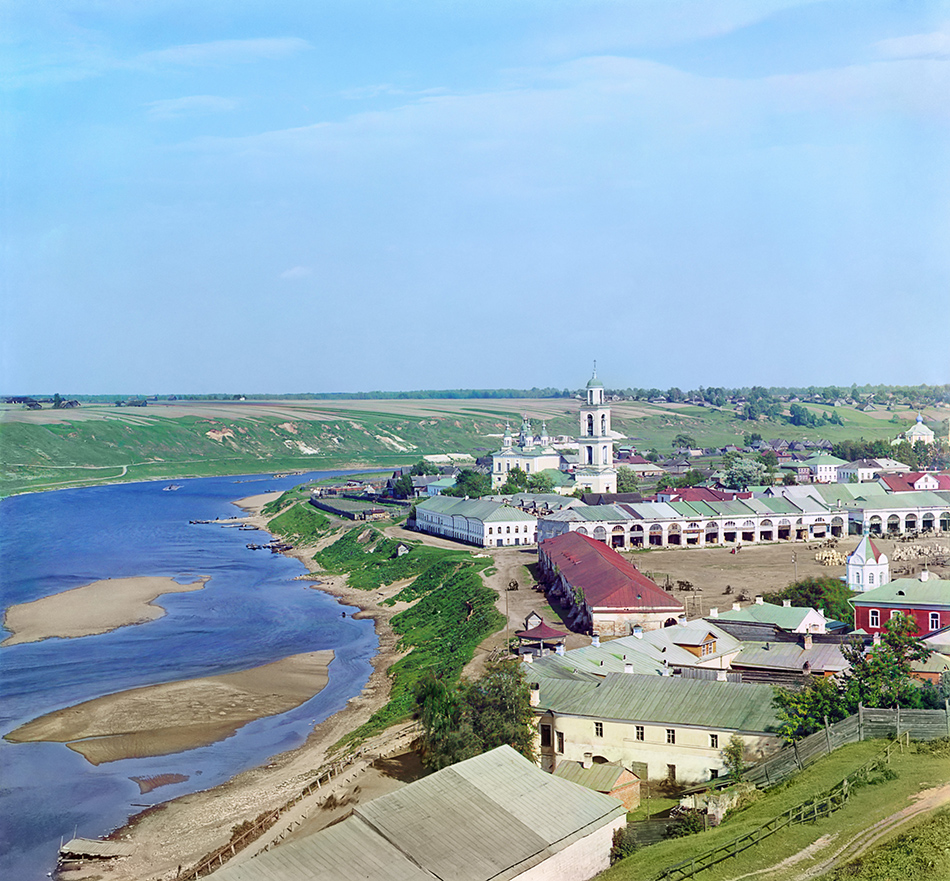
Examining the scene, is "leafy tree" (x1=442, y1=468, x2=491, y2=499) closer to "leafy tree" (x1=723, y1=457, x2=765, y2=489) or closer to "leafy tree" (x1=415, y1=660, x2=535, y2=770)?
"leafy tree" (x1=723, y1=457, x2=765, y2=489)

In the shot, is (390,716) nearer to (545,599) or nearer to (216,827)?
(216,827)

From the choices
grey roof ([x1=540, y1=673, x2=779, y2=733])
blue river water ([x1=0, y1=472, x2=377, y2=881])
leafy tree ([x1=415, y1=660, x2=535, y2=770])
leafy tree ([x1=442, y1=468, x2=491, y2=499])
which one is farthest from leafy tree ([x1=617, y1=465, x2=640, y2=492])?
leafy tree ([x1=415, y1=660, x2=535, y2=770])

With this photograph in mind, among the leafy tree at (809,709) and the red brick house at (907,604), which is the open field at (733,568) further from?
the leafy tree at (809,709)

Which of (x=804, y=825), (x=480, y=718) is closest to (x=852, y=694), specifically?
(x=804, y=825)

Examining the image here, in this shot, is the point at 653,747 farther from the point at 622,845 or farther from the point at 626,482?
the point at 626,482

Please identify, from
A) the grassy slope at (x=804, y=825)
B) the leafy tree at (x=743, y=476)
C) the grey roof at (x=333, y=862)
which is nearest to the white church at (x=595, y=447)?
the leafy tree at (x=743, y=476)

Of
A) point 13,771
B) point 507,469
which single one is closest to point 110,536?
point 507,469
